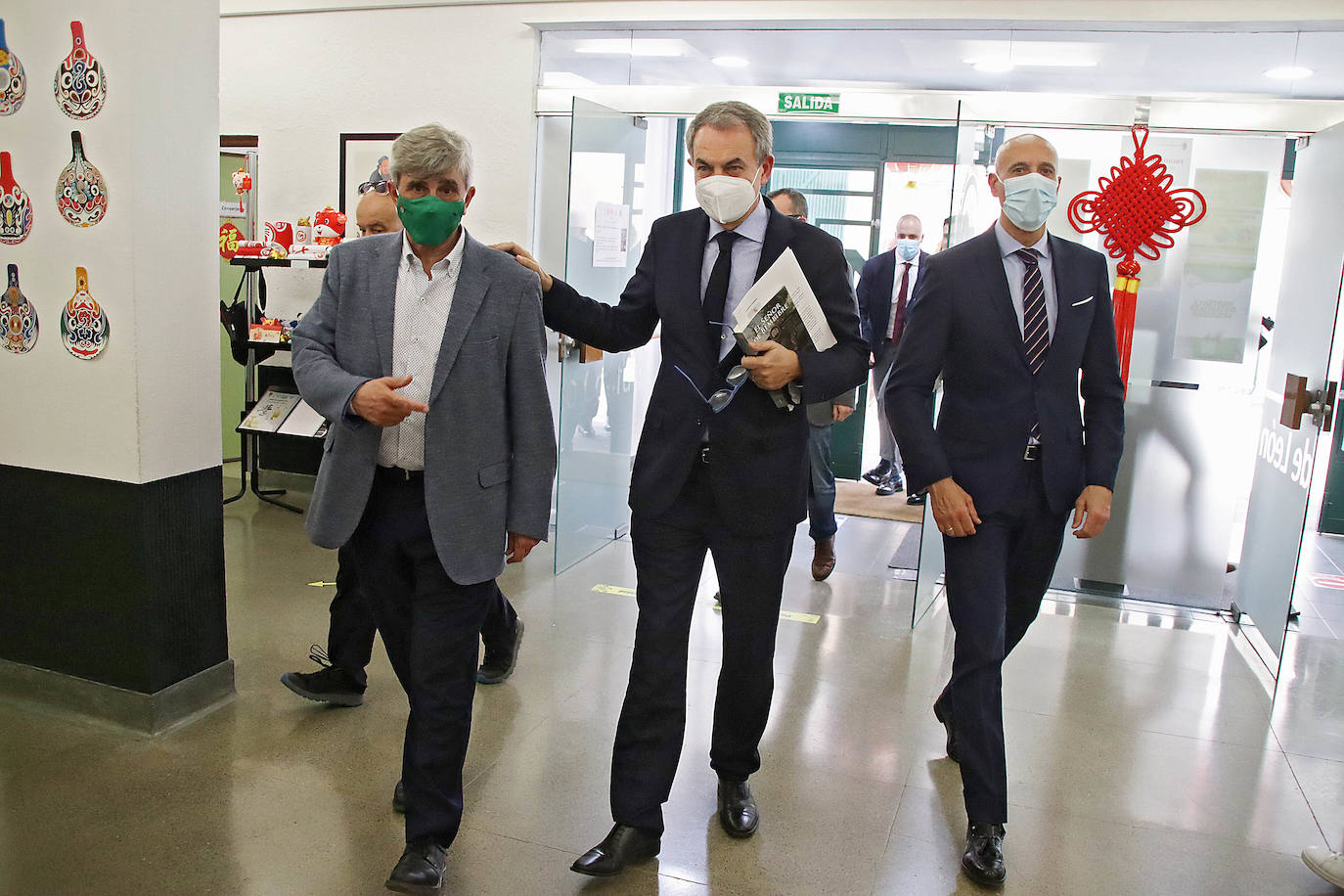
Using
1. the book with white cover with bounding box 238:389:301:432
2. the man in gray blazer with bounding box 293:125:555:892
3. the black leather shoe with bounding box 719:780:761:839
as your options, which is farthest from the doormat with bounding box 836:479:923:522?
the man in gray blazer with bounding box 293:125:555:892

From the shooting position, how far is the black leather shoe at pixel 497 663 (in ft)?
12.0

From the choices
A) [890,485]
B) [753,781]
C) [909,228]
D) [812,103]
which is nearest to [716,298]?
[753,781]

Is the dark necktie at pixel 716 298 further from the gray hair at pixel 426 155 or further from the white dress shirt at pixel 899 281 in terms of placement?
the white dress shirt at pixel 899 281

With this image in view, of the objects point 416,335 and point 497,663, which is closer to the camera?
point 416,335

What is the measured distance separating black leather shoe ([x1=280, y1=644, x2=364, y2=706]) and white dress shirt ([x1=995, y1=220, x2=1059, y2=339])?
2.36 metres

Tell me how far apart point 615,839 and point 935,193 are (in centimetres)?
552

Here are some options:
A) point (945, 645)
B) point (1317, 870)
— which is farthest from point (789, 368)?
point (945, 645)

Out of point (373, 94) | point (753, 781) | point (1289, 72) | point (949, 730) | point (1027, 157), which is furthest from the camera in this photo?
point (373, 94)

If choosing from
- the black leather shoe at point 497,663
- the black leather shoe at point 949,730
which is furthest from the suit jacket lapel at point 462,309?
the black leather shoe at point 949,730

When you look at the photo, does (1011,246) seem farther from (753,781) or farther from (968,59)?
(968,59)

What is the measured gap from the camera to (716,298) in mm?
2479

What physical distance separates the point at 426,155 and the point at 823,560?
3528mm

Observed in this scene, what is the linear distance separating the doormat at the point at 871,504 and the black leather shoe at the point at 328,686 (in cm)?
416

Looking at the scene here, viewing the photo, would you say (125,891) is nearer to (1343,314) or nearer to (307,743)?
(307,743)
